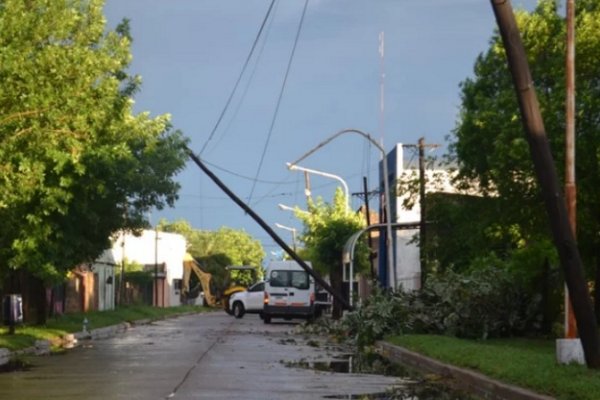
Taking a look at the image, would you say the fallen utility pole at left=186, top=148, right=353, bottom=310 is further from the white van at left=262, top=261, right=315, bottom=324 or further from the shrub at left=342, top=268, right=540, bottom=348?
the shrub at left=342, top=268, right=540, bottom=348

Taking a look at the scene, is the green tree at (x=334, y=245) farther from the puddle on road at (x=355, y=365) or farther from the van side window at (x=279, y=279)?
the puddle on road at (x=355, y=365)

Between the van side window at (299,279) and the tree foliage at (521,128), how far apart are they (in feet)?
64.9

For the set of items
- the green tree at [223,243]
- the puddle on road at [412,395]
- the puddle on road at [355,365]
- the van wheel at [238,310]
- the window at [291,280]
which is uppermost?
the green tree at [223,243]

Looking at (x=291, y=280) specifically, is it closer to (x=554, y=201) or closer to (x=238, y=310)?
(x=238, y=310)

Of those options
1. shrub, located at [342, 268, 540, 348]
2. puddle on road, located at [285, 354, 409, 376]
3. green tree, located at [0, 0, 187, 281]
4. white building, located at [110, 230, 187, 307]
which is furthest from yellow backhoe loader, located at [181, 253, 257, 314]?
puddle on road, located at [285, 354, 409, 376]

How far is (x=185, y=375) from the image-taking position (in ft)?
59.3

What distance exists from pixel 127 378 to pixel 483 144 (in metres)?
11.6

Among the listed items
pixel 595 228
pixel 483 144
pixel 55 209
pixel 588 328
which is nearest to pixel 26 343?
pixel 55 209

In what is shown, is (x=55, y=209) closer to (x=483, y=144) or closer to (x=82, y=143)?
(x=82, y=143)

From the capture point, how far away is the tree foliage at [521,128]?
22.3m

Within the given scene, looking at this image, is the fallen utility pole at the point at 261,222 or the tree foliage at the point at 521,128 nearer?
the tree foliage at the point at 521,128

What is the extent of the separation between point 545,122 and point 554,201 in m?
8.69

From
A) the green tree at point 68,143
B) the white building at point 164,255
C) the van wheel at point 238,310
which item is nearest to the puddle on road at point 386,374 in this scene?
the green tree at point 68,143

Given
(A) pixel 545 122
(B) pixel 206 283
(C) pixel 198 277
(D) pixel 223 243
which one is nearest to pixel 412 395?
(A) pixel 545 122
